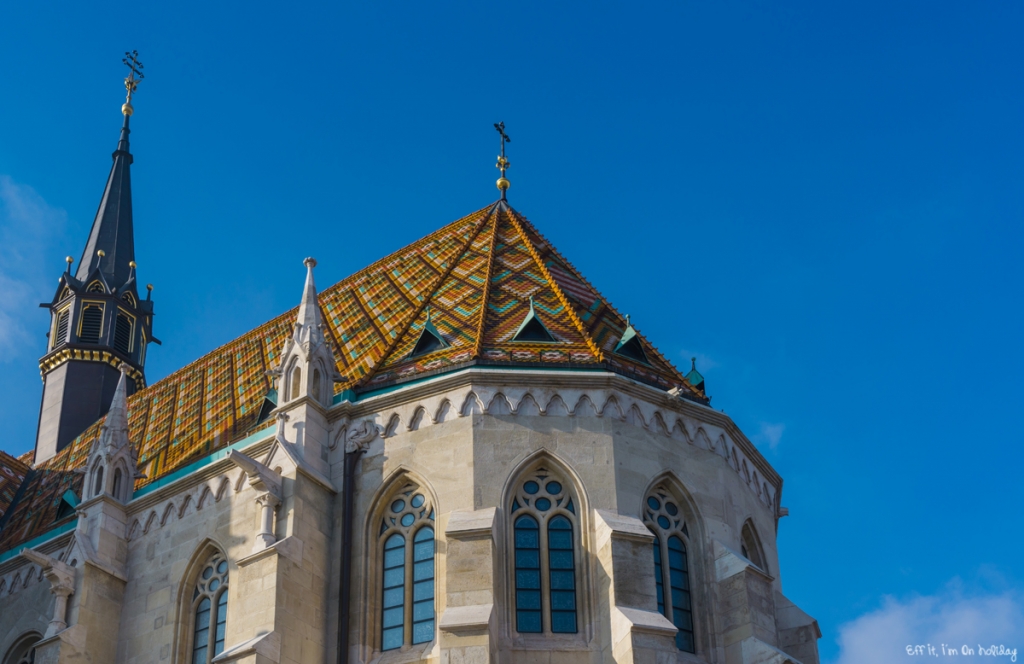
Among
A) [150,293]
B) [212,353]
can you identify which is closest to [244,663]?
[212,353]

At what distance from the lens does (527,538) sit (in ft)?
67.2

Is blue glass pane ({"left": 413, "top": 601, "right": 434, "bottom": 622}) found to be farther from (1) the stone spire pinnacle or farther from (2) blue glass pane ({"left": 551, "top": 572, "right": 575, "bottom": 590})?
(1) the stone spire pinnacle

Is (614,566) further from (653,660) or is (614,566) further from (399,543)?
(399,543)

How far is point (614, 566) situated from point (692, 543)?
2.13 m

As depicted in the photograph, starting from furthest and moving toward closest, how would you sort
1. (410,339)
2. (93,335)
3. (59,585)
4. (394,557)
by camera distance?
1. (93,335)
2. (410,339)
3. (59,585)
4. (394,557)

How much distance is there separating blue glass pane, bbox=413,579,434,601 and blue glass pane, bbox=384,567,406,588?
0.26 m

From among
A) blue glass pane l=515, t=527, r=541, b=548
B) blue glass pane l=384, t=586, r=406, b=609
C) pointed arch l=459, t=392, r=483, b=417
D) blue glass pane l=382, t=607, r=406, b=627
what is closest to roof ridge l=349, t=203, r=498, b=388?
pointed arch l=459, t=392, r=483, b=417

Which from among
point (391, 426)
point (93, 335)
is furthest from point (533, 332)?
point (93, 335)

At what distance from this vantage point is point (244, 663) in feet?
61.0

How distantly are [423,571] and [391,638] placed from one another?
106cm

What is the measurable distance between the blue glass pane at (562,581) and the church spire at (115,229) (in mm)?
23465

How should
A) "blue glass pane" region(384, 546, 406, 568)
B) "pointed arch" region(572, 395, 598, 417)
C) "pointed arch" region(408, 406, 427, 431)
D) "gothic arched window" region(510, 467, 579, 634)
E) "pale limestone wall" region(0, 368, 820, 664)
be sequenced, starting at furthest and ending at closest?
"pointed arch" region(408, 406, 427, 431) < "pointed arch" region(572, 395, 598, 417) < "blue glass pane" region(384, 546, 406, 568) < "gothic arched window" region(510, 467, 579, 634) < "pale limestone wall" region(0, 368, 820, 664)

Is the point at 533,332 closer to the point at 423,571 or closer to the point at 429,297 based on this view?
the point at 429,297

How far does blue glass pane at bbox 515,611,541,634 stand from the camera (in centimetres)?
1967
